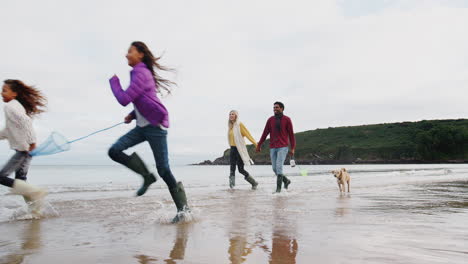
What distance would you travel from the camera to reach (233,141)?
38.6 feet

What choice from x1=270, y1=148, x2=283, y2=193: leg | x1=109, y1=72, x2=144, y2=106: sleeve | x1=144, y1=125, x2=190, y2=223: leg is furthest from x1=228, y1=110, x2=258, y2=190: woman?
x1=109, y1=72, x2=144, y2=106: sleeve

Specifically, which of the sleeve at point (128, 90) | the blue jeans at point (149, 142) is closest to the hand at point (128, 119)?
the blue jeans at point (149, 142)

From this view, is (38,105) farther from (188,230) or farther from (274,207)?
(274,207)

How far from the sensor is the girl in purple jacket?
464 centimetres

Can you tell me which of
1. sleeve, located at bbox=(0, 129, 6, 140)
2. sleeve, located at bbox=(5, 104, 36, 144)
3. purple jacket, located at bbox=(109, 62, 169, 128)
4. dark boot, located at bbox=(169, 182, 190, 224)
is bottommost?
dark boot, located at bbox=(169, 182, 190, 224)

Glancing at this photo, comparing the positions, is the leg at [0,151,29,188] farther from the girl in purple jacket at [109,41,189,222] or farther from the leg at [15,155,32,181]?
the girl in purple jacket at [109,41,189,222]

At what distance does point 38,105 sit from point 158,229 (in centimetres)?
278

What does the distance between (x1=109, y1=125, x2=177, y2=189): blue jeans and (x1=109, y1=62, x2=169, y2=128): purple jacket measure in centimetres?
13

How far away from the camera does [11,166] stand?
537 cm

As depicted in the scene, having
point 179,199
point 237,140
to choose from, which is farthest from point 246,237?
point 237,140

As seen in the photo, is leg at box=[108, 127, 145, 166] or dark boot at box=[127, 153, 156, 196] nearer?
leg at box=[108, 127, 145, 166]

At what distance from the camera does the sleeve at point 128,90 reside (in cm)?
454

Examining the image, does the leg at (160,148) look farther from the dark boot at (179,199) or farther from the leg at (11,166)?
the leg at (11,166)

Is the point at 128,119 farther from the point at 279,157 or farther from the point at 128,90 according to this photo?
the point at 279,157
